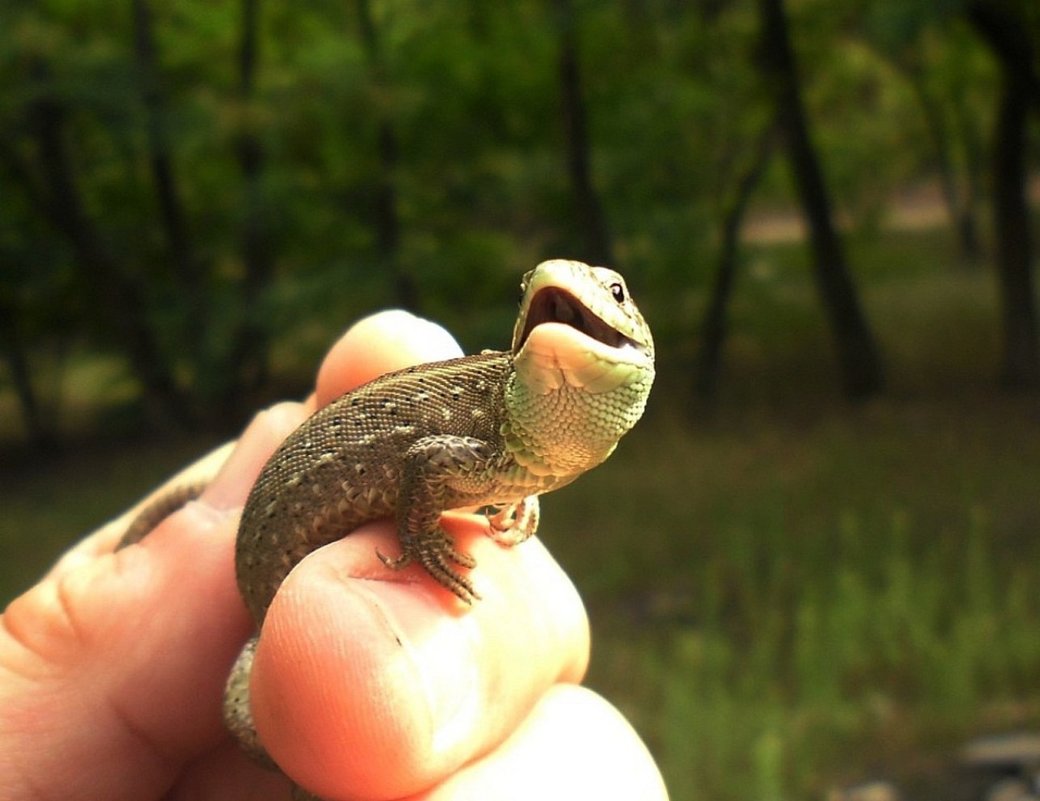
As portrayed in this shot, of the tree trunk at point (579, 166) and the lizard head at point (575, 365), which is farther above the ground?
the lizard head at point (575, 365)

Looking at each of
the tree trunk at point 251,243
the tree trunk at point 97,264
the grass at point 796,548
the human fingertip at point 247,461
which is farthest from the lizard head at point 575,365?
the tree trunk at point 97,264

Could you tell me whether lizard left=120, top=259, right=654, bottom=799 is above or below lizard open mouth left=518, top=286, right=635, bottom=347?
below

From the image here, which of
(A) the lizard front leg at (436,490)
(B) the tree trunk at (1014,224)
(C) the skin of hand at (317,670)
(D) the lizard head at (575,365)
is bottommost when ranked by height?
(B) the tree trunk at (1014,224)

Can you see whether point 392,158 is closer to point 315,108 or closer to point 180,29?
point 315,108

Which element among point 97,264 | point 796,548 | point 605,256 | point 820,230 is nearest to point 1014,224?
point 820,230

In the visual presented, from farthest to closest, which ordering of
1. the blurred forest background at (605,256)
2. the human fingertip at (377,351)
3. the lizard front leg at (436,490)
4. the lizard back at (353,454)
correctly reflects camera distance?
the blurred forest background at (605,256)
the human fingertip at (377,351)
the lizard back at (353,454)
the lizard front leg at (436,490)

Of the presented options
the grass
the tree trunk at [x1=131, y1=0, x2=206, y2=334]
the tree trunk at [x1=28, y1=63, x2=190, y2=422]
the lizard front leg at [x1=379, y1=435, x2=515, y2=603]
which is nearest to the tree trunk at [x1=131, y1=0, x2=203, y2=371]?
the tree trunk at [x1=131, y1=0, x2=206, y2=334]

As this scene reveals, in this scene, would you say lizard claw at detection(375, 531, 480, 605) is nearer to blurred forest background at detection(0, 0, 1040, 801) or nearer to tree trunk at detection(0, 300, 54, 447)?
blurred forest background at detection(0, 0, 1040, 801)

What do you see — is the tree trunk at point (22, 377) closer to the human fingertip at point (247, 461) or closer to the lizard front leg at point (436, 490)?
the human fingertip at point (247, 461)

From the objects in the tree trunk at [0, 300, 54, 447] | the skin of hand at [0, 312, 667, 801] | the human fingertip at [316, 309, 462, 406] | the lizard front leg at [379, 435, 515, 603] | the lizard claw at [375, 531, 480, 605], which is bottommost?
the tree trunk at [0, 300, 54, 447]
